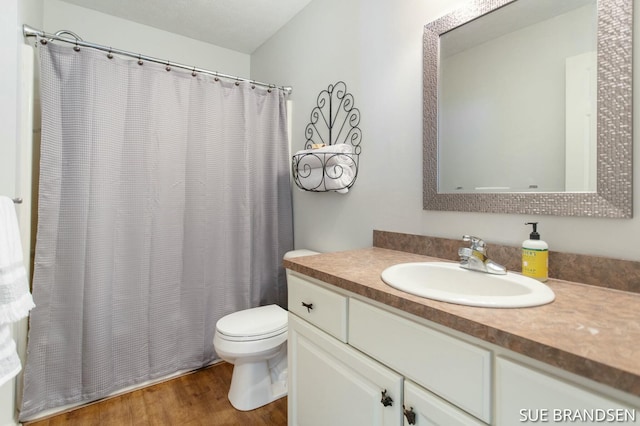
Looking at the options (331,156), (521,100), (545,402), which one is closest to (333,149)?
(331,156)

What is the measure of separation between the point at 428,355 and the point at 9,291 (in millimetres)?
1215

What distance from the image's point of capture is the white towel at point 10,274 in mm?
915

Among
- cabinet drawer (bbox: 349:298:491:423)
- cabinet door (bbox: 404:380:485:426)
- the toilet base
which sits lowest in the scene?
the toilet base

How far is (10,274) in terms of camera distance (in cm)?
94

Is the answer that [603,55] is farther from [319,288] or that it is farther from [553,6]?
[319,288]

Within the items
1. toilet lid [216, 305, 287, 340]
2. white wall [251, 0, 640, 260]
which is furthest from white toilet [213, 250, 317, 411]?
white wall [251, 0, 640, 260]

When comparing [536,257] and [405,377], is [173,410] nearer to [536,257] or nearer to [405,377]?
[405,377]

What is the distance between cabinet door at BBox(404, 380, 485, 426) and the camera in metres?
0.69

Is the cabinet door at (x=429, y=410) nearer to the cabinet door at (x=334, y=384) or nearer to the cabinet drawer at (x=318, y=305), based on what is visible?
the cabinet door at (x=334, y=384)

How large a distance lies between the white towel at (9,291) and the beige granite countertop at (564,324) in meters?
0.97

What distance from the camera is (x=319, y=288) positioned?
1111 mm

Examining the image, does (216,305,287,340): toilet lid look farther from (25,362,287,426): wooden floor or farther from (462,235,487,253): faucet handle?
(462,235,487,253): faucet handle

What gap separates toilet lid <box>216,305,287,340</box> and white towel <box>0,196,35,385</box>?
0.80 metres

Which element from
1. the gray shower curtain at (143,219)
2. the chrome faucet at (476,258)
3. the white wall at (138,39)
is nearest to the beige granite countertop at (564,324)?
the chrome faucet at (476,258)
